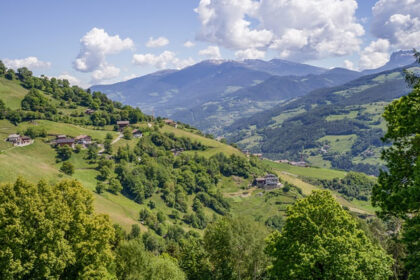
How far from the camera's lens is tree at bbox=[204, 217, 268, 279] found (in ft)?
148

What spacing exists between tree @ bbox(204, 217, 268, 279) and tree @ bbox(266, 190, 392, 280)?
12.8 meters

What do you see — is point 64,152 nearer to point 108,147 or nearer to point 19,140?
point 19,140

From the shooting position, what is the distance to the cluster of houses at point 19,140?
147m

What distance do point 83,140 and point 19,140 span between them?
32752mm

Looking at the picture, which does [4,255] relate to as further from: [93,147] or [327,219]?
[93,147]

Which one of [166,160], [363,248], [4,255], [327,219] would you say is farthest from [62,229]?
[166,160]

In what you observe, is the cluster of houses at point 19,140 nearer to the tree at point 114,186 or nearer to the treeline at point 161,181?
the treeline at point 161,181

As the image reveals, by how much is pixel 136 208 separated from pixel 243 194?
78.5m

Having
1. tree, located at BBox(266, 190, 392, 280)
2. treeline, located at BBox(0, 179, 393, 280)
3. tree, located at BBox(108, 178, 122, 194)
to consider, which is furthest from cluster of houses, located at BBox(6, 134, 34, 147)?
tree, located at BBox(266, 190, 392, 280)

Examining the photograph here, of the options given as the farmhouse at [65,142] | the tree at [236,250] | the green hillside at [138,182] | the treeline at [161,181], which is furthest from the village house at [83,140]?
the tree at [236,250]

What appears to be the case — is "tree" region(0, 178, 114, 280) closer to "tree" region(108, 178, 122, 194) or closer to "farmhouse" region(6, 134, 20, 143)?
"tree" region(108, 178, 122, 194)

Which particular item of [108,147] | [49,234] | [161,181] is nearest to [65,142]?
A: [108,147]

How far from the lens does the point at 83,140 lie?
176m

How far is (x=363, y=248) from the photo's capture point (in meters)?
27.7
